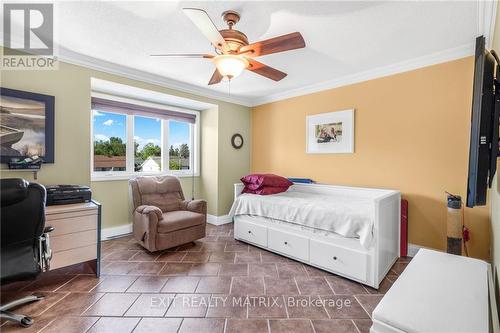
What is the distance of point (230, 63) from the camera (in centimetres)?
180

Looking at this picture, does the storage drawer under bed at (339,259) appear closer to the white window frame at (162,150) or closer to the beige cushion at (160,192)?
the beige cushion at (160,192)

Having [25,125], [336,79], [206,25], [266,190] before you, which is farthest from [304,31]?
[25,125]

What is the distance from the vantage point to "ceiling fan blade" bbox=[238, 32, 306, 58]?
1618 millimetres

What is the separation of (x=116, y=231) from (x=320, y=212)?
305 centimetres

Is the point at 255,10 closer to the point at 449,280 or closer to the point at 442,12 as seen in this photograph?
the point at 442,12

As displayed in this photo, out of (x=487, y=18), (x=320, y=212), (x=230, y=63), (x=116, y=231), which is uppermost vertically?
(x=487, y=18)

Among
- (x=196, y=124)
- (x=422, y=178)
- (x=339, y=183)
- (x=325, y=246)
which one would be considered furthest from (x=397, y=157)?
(x=196, y=124)

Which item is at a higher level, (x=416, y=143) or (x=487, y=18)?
(x=487, y=18)

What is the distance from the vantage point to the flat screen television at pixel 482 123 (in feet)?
3.62

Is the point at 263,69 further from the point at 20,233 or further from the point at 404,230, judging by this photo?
the point at 404,230

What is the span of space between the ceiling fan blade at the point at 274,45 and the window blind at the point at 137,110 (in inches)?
102

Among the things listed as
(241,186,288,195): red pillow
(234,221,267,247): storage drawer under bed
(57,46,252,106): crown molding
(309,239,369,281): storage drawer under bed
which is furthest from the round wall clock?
(309,239,369,281): storage drawer under bed

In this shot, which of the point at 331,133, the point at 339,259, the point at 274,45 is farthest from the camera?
the point at 331,133

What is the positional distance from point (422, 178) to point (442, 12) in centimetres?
170
